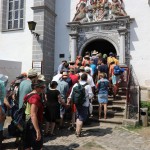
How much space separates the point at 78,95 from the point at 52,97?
0.71 m

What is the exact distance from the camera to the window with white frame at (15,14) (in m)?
14.3

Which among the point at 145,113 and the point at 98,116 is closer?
the point at 145,113

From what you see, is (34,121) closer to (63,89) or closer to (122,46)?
(63,89)

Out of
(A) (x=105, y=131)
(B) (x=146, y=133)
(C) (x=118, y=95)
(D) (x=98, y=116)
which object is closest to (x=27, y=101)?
(A) (x=105, y=131)

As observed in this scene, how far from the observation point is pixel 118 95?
1026cm

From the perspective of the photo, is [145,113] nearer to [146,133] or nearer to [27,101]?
[146,133]

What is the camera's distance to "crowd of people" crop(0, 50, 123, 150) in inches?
166

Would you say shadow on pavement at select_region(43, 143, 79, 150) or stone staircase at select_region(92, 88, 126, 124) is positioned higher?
stone staircase at select_region(92, 88, 126, 124)

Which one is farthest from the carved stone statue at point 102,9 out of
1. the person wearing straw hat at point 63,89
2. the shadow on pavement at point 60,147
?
the shadow on pavement at point 60,147

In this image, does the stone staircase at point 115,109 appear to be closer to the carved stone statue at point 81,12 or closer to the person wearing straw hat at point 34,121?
the person wearing straw hat at point 34,121

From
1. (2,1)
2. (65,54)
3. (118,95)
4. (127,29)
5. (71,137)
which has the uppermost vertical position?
(2,1)

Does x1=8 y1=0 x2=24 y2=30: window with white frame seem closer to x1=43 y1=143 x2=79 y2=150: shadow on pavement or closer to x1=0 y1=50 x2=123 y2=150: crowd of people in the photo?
x1=0 y1=50 x2=123 y2=150: crowd of people

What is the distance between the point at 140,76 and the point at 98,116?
13.0 feet

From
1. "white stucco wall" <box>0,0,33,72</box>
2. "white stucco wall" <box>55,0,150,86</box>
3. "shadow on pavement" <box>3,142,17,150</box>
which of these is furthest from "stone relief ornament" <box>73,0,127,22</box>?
"shadow on pavement" <box>3,142,17,150</box>
